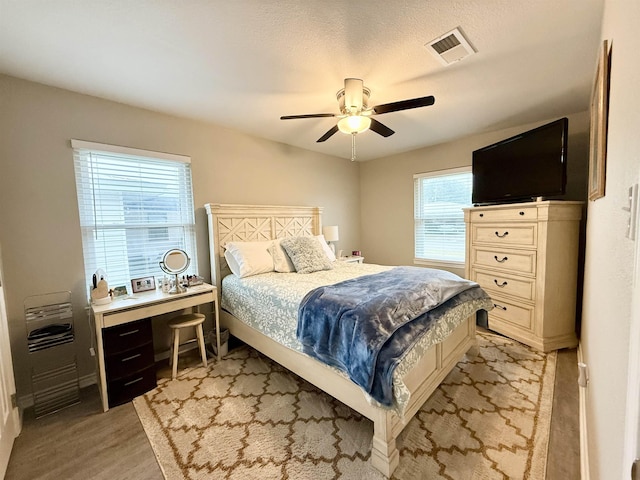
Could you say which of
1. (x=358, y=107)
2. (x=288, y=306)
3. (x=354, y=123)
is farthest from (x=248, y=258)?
(x=358, y=107)

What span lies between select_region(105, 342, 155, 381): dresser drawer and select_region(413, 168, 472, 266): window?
3720mm

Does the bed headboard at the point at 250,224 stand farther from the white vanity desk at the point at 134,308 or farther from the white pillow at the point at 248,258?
the white vanity desk at the point at 134,308

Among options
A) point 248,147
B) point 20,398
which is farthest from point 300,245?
point 20,398

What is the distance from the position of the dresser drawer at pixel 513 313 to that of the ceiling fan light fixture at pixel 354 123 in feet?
7.08

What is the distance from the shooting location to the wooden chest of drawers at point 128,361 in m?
2.03

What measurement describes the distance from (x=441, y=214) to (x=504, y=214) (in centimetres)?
117

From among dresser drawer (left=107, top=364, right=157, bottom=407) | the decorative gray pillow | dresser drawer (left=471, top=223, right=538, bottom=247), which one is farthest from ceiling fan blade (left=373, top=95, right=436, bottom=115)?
dresser drawer (left=107, top=364, right=157, bottom=407)

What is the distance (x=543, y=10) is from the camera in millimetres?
1467

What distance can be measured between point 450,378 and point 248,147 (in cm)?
332

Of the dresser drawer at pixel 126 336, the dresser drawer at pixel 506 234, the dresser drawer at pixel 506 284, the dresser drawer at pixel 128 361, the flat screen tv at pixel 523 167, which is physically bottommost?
the dresser drawer at pixel 128 361

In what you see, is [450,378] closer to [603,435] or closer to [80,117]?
[603,435]

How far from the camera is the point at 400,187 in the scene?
4.41m

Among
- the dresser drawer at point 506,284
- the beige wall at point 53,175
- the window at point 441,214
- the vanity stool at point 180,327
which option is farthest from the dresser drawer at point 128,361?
the window at point 441,214

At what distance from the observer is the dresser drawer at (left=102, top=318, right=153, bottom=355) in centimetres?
202
